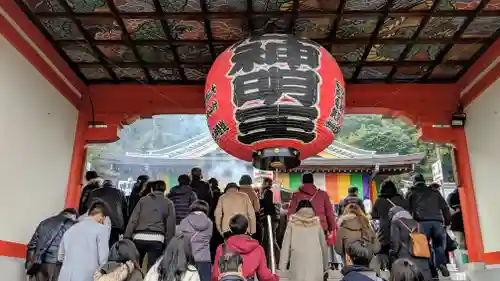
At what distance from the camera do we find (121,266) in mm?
3789

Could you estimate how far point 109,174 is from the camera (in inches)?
620

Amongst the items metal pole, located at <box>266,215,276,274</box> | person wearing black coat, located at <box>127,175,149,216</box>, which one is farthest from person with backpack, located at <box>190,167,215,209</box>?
metal pole, located at <box>266,215,276,274</box>

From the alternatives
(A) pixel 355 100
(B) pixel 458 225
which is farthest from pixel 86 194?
(B) pixel 458 225

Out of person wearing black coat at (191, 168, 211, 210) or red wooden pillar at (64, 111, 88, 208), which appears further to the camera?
red wooden pillar at (64, 111, 88, 208)

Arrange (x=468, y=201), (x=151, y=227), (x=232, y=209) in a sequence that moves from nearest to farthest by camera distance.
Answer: (x=151, y=227), (x=232, y=209), (x=468, y=201)

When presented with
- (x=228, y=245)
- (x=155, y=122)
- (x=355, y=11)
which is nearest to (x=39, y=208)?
(x=228, y=245)

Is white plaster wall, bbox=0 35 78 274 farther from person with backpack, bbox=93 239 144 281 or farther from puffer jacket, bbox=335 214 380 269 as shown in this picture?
puffer jacket, bbox=335 214 380 269

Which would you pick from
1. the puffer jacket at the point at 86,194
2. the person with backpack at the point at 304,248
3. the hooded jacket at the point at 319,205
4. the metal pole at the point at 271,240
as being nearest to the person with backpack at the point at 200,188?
the metal pole at the point at 271,240

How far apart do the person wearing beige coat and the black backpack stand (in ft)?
7.39

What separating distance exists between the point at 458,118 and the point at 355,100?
180 cm

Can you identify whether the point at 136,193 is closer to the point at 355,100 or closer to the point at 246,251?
the point at 246,251

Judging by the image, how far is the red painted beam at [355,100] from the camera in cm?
809

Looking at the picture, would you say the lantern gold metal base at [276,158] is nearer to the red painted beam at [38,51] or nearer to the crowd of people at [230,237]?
the crowd of people at [230,237]

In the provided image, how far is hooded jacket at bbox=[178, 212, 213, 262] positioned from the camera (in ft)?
17.3
